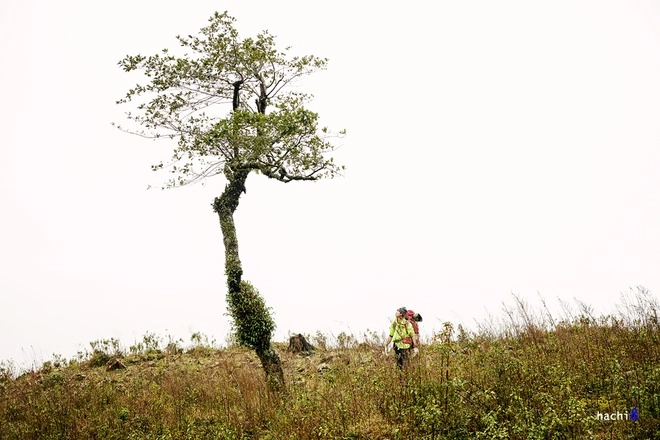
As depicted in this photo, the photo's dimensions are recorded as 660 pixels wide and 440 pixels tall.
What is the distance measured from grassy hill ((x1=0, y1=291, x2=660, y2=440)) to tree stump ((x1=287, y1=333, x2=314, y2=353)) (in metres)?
2.76

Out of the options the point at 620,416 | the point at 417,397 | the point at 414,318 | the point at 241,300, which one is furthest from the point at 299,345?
the point at 620,416

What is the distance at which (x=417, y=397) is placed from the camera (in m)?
7.36

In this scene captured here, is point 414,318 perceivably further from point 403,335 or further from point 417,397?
point 417,397

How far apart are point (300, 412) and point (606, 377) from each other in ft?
19.3

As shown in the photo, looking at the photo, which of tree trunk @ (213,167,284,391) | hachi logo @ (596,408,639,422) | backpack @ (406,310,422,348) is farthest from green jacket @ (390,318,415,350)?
hachi logo @ (596,408,639,422)

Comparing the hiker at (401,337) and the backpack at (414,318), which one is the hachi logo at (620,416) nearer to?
the hiker at (401,337)

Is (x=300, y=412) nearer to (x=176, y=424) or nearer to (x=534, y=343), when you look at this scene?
(x=176, y=424)

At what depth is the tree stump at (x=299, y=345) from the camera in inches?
642

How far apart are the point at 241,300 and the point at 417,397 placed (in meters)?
6.50

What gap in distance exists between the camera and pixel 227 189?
1331cm

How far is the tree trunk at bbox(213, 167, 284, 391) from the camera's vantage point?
11711mm

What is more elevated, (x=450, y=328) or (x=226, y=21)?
(x=226, y=21)

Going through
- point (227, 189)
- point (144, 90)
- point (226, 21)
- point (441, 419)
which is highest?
point (226, 21)

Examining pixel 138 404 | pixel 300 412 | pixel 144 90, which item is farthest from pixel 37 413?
pixel 144 90
